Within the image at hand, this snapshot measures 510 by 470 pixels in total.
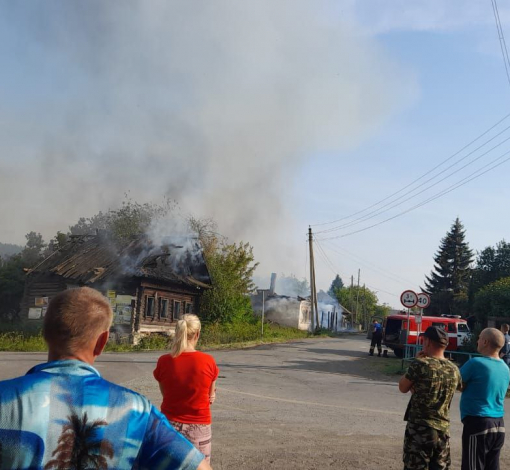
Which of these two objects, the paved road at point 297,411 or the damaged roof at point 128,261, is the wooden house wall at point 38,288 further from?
the paved road at point 297,411

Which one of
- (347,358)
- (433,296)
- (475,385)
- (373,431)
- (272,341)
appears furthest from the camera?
(433,296)

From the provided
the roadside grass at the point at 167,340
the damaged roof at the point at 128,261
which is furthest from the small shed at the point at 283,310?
the damaged roof at the point at 128,261

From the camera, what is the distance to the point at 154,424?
2.04m

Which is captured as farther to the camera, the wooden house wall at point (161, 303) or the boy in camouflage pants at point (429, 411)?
the wooden house wall at point (161, 303)

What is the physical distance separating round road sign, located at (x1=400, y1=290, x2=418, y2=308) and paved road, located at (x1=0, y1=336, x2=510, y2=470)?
2464mm

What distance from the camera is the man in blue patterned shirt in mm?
1879

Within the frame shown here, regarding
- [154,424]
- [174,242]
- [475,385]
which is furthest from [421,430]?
[174,242]

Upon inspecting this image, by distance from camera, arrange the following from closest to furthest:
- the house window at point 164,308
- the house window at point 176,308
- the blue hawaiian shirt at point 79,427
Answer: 1. the blue hawaiian shirt at point 79,427
2. the house window at point 164,308
3. the house window at point 176,308

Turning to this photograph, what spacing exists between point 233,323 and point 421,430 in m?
33.2

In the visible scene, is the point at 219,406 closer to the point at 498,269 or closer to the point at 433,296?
the point at 498,269

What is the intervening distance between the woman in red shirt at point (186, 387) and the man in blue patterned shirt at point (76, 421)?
108 inches

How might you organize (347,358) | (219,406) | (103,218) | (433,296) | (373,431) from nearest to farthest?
(373,431), (219,406), (347,358), (433,296), (103,218)

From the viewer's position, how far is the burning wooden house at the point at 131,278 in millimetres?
31203

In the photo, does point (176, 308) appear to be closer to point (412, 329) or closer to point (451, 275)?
point (412, 329)
